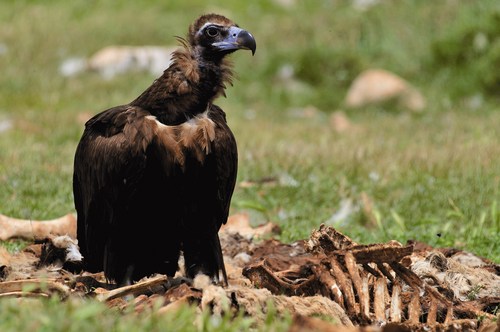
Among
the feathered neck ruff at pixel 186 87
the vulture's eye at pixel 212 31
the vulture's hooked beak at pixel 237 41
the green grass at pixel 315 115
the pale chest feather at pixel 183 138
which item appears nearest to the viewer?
the pale chest feather at pixel 183 138

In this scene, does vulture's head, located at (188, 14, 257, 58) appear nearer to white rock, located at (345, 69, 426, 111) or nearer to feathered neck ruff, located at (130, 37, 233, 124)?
feathered neck ruff, located at (130, 37, 233, 124)

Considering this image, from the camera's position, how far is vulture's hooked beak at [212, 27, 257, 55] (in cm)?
514

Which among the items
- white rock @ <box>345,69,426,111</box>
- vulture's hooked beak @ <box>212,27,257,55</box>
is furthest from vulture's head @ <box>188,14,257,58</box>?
white rock @ <box>345,69,426,111</box>

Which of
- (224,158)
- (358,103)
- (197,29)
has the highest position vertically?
(197,29)

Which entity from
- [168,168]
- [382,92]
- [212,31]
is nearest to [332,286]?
[168,168]

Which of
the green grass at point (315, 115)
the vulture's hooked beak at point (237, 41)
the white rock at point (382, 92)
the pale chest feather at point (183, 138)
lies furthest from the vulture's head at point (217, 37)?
the white rock at point (382, 92)

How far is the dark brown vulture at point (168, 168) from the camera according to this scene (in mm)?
4801

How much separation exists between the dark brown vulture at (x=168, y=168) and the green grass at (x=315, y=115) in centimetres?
136

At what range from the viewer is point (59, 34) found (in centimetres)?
1675

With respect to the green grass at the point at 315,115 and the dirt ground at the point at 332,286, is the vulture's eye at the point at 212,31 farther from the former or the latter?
the green grass at the point at 315,115

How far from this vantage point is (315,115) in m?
13.8

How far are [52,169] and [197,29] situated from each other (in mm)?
3971

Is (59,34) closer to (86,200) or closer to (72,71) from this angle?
(72,71)

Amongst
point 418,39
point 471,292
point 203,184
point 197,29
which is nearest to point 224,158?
point 203,184
